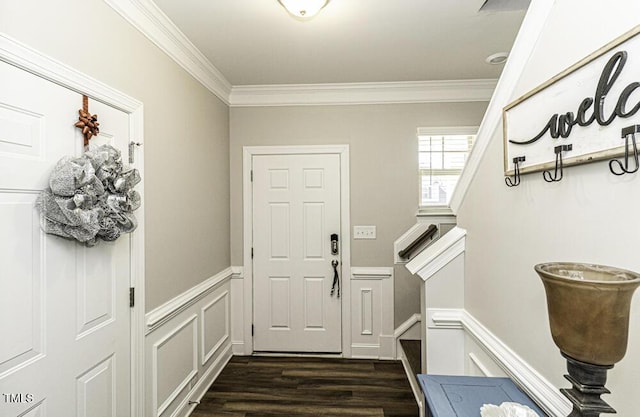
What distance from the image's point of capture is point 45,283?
48.0 inches

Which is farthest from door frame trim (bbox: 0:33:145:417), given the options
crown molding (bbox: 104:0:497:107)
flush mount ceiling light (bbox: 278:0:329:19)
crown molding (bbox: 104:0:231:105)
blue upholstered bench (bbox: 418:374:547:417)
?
blue upholstered bench (bbox: 418:374:547:417)

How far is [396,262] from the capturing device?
3.21 meters

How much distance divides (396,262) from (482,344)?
1.63 metres

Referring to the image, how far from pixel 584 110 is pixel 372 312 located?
266 centimetres

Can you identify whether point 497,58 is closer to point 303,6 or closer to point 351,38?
point 351,38

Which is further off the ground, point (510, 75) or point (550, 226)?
point (510, 75)

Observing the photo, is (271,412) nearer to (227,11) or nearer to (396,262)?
(396,262)

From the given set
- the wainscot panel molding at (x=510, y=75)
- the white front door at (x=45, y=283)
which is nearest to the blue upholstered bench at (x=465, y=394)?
the wainscot panel molding at (x=510, y=75)

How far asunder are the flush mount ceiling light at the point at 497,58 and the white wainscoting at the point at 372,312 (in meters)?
2.00

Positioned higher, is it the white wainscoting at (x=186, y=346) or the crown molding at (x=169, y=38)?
the crown molding at (x=169, y=38)

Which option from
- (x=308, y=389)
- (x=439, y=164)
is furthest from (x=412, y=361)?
(x=439, y=164)

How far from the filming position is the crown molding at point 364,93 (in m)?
3.13

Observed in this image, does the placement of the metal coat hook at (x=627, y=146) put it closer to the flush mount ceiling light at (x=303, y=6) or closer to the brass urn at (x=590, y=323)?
the brass urn at (x=590, y=323)

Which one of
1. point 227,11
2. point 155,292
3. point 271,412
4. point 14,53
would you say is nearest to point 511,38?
point 227,11
